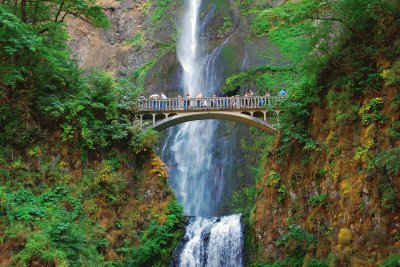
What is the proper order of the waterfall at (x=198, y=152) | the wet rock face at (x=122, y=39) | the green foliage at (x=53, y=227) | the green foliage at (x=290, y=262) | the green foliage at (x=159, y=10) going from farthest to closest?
the green foliage at (x=159, y=10), the wet rock face at (x=122, y=39), the waterfall at (x=198, y=152), the green foliage at (x=290, y=262), the green foliage at (x=53, y=227)

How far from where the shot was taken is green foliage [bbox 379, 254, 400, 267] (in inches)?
331

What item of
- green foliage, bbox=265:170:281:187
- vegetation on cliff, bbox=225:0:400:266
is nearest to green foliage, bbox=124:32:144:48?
vegetation on cliff, bbox=225:0:400:266

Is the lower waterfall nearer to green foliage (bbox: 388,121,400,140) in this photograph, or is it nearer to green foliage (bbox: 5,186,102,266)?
green foliage (bbox: 5,186,102,266)

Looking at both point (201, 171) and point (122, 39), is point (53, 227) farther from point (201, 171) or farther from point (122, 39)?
point (122, 39)

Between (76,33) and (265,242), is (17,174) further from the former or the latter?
(76,33)

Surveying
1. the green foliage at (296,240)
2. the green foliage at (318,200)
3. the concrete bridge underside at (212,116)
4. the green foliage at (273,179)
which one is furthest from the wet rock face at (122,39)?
the green foliage at (318,200)

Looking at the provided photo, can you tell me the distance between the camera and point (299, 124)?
48.3 feet

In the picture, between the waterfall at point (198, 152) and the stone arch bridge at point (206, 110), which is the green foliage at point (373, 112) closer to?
the stone arch bridge at point (206, 110)

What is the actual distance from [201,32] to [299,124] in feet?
70.2

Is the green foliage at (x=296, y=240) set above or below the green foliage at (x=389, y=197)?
below

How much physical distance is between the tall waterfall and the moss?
6.98 metres

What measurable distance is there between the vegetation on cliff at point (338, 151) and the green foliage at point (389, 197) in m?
0.02

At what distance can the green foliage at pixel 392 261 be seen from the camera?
331 inches

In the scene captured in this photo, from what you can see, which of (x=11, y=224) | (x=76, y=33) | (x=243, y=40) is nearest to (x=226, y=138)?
(x=243, y=40)
